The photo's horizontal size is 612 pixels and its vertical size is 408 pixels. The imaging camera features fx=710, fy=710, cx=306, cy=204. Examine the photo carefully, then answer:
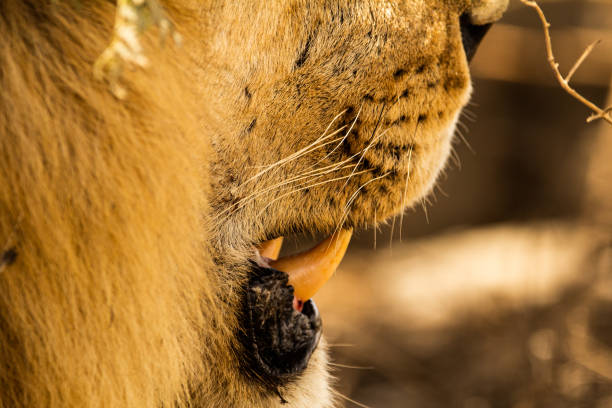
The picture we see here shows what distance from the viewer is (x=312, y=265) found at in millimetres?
1809

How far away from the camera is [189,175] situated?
1342mm

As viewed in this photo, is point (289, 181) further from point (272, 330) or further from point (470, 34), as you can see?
point (470, 34)

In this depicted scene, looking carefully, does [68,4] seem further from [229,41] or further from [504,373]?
[504,373]

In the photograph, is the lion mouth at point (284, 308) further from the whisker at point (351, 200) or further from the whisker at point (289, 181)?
the whisker at point (289, 181)

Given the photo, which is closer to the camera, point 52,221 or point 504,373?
point 52,221

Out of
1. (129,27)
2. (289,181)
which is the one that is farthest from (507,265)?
(129,27)

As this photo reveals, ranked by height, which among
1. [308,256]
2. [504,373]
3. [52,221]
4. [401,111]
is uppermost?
[52,221]

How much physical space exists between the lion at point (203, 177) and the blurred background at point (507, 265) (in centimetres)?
103

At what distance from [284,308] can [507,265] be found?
2.81m

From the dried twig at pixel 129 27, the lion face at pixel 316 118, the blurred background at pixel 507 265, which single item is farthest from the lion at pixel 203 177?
the blurred background at pixel 507 265

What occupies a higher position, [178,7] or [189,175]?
[178,7]

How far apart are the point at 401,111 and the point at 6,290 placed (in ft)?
2.92

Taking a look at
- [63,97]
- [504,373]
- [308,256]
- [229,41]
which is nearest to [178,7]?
[229,41]

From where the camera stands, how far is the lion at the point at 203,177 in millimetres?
1136
